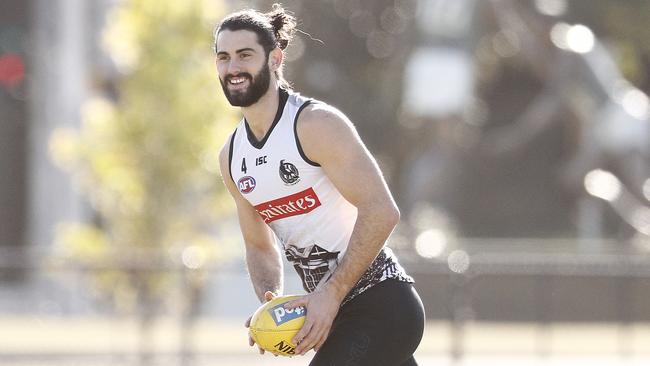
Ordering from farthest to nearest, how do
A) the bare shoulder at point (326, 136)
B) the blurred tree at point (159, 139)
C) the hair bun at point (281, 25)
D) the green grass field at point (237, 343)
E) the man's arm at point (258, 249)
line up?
the blurred tree at point (159, 139) < the green grass field at point (237, 343) < the man's arm at point (258, 249) < the hair bun at point (281, 25) < the bare shoulder at point (326, 136)

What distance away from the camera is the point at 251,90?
20.2ft

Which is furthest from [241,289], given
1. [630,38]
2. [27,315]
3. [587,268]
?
[630,38]

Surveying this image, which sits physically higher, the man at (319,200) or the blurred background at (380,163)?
the blurred background at (380,163)

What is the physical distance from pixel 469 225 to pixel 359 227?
3225 cm

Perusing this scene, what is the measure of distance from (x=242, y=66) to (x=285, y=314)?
1.10 m

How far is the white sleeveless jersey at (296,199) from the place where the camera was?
619 cm

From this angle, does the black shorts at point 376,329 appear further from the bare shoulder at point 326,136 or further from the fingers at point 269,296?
the bare shoulder at point 326,136

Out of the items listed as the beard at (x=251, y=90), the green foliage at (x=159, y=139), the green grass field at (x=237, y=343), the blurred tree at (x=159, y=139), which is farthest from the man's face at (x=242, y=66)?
the green foliage at (x=159, y=139)

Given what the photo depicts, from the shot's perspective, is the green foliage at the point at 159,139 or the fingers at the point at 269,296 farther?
the green foliage at the point at 159,139

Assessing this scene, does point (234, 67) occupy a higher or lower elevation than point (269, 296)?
higher

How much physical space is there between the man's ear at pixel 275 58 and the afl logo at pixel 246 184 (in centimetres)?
52

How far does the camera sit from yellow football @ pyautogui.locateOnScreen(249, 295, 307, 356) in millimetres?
6080

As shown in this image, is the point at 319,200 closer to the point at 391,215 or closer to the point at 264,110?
the point at 391,215

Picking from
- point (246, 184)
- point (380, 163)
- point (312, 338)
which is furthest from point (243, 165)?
point (380, 163)
